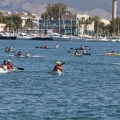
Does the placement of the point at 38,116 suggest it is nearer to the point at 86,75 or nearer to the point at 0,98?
the point at 0,98

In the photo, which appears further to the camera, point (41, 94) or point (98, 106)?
point (41, 94)

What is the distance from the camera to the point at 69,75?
66.6m

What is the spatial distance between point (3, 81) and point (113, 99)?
14.6 metres

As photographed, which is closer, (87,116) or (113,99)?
(87,116)

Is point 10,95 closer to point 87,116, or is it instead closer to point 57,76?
point 87,116

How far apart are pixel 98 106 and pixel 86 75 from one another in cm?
2569

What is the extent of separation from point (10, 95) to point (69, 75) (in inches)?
803

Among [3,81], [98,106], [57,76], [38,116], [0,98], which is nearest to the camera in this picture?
[38,116]

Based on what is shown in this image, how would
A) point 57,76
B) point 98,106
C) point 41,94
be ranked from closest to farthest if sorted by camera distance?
1. point 98,106
2. point 41,94
3. point 57,76

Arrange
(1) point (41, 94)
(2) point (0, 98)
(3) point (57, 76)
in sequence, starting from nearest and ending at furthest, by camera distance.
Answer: (2) point (0, 98)
(1) point (41, 94)
(3) point (57, 76)

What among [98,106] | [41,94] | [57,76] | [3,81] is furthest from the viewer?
[57,76]

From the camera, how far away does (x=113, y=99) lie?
4556 cm

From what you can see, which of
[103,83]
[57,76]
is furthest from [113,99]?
[57,76]

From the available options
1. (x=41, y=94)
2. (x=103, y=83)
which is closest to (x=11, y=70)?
(x=103, y=83)
